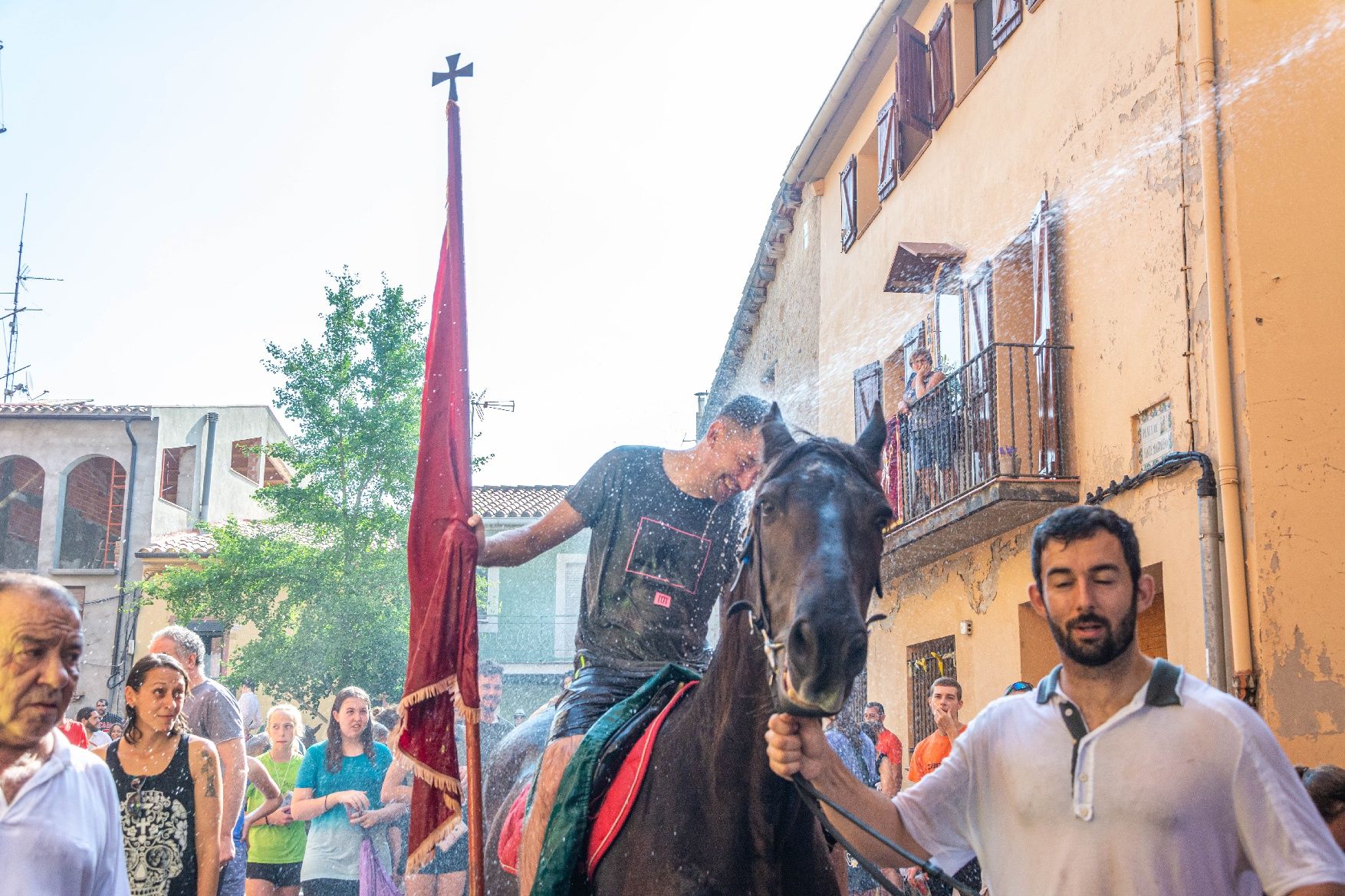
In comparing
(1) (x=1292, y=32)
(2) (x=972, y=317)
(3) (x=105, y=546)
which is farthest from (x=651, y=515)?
(3) (x=105, y=546)

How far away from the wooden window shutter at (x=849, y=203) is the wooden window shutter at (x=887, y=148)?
1.26 meters

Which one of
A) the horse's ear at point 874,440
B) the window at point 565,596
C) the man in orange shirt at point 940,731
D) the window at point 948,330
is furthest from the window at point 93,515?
the horse's ear at point 874,440

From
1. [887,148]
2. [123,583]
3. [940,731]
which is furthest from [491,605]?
[940,731]

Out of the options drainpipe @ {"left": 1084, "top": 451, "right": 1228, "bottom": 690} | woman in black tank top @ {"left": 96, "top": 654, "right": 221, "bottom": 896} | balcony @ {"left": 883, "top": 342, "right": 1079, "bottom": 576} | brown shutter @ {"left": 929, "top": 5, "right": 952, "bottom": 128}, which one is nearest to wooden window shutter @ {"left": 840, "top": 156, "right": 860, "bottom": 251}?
brown shutter @ {"left": 929, "top": 5, "right": 952, "bottom": 128}

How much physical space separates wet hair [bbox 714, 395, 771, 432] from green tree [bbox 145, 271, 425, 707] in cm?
2727

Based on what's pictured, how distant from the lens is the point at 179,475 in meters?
42.3

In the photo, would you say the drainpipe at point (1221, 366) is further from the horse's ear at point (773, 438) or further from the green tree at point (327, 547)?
the green tree at point (327, 547)

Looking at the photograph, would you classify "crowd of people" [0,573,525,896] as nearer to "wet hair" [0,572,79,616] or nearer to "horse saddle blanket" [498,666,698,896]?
"wet hair" [0,572,79,616]

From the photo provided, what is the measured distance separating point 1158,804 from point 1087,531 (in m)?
0.60

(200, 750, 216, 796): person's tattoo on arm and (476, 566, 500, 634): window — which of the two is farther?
(476, 566, 500, 634): window

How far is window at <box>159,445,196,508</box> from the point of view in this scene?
4191 cm

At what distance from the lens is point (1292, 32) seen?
9.88 meters

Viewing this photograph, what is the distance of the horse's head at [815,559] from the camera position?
305 centimetres

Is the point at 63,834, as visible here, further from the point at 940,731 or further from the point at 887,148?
the point at 887,148
